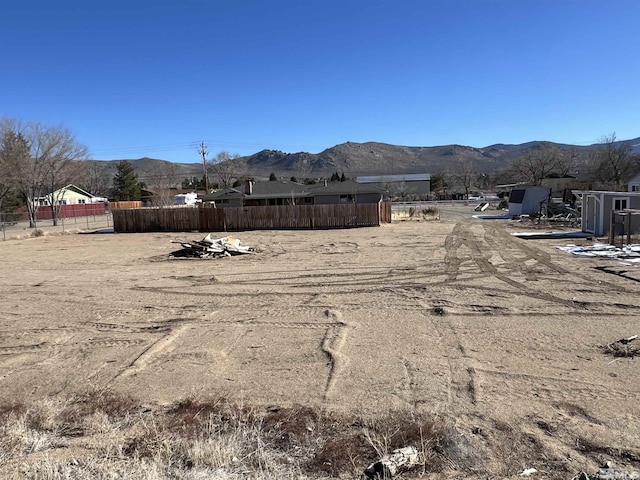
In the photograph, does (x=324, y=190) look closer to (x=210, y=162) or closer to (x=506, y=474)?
(x=506, y=474)

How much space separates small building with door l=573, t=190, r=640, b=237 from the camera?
79.4ft

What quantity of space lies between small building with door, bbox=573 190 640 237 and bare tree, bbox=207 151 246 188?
113 metres

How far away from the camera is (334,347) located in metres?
7.80

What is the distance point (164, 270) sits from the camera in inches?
691

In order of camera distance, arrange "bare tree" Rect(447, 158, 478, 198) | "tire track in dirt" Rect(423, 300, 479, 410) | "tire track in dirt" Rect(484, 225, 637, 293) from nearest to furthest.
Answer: "tire track in dirt" Rect(423, 300, 479, 410)
"tire track in dirt" Rect(484, 225, 637, 293)
"bare tree" Rect(447, 158, 478, 198)

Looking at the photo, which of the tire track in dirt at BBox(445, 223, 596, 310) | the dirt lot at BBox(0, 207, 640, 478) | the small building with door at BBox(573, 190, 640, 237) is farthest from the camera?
the small building with door at BBox(573, 190, 640, 237)

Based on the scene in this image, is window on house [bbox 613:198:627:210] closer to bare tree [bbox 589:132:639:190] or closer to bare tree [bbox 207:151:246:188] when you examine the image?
bare tree [bbox 589:132:639:190]

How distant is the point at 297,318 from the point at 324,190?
5060cm

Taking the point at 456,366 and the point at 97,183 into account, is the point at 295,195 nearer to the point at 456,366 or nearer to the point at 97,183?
the point at 456,366

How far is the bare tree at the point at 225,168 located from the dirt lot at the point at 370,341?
122 metres

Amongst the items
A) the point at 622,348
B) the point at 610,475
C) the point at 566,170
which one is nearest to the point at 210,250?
the point at 622,348

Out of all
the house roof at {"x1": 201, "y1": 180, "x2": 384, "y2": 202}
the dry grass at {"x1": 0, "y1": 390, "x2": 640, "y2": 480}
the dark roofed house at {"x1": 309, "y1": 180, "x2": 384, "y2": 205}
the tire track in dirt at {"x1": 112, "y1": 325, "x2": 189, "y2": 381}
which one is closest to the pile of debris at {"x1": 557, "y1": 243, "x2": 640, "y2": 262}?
the dry grass at {"x1": 0, "y1": 390, "x2": 640, "y2": 480}

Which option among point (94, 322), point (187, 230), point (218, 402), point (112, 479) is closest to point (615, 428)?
point (218, 402)

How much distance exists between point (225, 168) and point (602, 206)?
124 m
